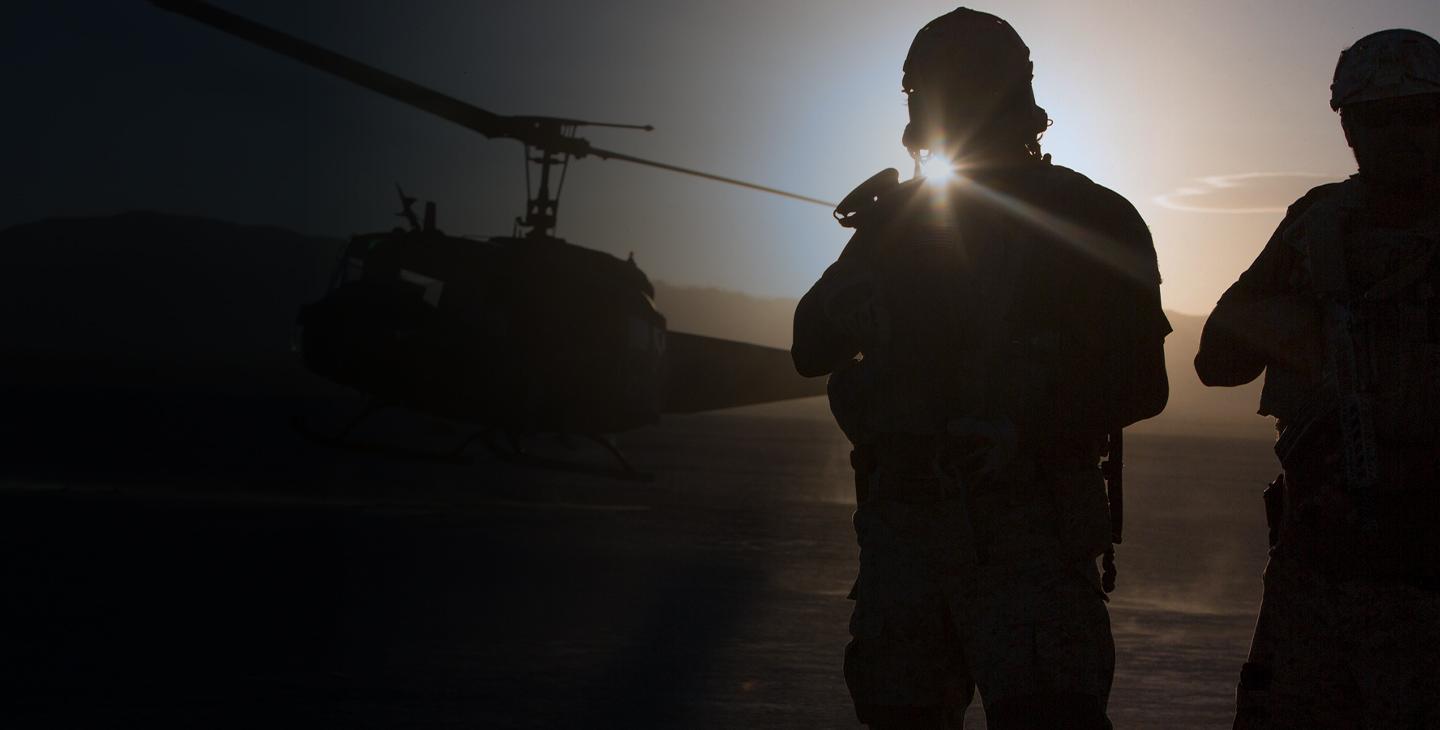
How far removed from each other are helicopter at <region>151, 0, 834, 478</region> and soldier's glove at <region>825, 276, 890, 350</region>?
46.6 feet

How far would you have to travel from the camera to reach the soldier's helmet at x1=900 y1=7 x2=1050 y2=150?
316cm

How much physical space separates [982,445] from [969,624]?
34 centimetres

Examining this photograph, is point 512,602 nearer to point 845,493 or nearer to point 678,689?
point 678,689

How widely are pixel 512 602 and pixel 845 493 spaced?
18.8 m

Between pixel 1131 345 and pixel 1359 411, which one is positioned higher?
pixel 1131 345

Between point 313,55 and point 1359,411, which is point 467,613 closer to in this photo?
point 1359,411

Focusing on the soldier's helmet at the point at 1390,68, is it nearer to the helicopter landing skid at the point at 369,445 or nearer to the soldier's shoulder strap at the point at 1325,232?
the soldier's shoulder strap at the point at 1325,232

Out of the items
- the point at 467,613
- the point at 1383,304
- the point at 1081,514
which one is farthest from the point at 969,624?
the point at 467,613

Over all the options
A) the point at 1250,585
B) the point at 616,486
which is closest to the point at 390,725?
the point at 1250,585

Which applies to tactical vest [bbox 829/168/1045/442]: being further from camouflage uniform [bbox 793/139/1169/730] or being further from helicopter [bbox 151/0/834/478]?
helicopter [bbox 151/0/834/478]

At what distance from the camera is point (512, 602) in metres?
9.76

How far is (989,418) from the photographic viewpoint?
9.55ft

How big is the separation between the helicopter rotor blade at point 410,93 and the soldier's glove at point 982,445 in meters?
12.3

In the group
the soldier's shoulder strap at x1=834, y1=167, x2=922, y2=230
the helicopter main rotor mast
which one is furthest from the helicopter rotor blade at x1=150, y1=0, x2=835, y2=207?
the soldier's shoulder strap at x1=834, y1=167, x2=922, y2=230
